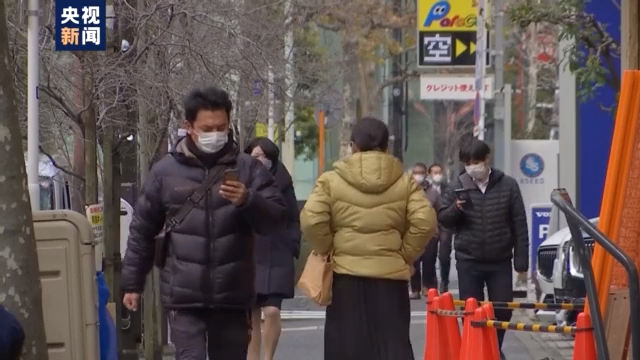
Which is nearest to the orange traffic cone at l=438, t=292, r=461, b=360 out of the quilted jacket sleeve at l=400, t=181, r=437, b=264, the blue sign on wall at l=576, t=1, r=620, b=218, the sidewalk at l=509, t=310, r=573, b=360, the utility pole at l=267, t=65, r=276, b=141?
the quilted jacket sleeve at l=400, t=181, r=437, b=264

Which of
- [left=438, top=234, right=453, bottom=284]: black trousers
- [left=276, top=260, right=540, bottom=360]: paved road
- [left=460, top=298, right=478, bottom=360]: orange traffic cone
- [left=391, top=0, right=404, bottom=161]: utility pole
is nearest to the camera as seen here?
[left=460, top=298, right=478, bottom=360]: orange traffic cone

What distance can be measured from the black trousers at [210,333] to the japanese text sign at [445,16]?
19500 mm

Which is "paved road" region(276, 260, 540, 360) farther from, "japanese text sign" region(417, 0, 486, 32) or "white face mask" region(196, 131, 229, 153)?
"japanese text sign" region(417, 0, 486, 32)

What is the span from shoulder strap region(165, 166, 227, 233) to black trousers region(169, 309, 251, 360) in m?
0.46

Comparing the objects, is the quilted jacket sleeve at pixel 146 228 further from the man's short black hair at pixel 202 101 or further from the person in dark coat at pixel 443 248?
the person in dark coat at pixel 443 248

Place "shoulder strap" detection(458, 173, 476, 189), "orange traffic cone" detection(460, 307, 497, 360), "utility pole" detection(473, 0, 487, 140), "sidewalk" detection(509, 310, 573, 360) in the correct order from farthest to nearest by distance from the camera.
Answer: "utility pole" detection(473, 0, 487, 140)
"sidewalk" detection(509, 310, 573, 360)
"shoulder strap" detection(458, 173, 476, 189)
"orange traffic cone" detection(460, 307, 497, 360)

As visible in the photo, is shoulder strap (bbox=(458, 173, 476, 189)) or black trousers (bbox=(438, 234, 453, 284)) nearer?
shoulder strap (bbox=(458, 173, 476, 189))

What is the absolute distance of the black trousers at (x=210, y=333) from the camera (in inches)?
273

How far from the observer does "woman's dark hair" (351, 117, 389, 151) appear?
8055 mm

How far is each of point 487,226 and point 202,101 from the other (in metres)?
3.98

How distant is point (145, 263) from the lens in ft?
23.2

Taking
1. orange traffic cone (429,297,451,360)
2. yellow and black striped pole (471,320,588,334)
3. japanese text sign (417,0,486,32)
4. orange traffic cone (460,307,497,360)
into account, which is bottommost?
orange traffic cone (429,297,451,360)

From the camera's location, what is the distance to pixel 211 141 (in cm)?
694

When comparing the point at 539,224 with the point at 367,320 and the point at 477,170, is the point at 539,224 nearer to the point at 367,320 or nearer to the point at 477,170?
the point at 477,170
